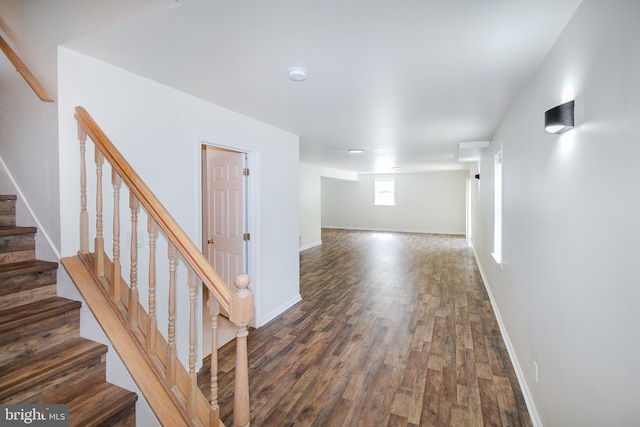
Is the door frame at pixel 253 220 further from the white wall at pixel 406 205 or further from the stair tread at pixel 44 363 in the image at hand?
the white wall at pixel 406 205

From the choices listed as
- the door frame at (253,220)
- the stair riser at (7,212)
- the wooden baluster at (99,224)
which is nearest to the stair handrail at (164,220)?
the wooden baluster at (99,224)

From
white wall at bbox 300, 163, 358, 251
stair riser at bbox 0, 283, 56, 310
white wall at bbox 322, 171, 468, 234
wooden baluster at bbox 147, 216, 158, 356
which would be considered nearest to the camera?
wooden baluster at bbox 147, 216, 158, 356

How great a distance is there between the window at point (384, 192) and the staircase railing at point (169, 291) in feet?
35.7

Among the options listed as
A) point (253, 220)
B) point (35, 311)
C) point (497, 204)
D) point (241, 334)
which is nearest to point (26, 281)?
point (35, 311)

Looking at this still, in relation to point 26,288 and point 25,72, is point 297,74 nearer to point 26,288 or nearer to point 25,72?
point 25,72

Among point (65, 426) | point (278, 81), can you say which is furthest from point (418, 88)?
point (65, 426)

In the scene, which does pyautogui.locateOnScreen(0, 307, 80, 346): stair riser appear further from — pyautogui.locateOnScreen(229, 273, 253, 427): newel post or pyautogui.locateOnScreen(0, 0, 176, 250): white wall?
pyautogui.locateOnScreen(229, 273, 253, 427): newel post

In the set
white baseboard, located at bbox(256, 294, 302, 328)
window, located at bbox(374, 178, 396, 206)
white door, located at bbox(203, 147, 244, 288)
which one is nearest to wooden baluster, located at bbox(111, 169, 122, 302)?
white door, located at bbox(203, 147, 244, 288)

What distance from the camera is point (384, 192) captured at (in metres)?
12.0

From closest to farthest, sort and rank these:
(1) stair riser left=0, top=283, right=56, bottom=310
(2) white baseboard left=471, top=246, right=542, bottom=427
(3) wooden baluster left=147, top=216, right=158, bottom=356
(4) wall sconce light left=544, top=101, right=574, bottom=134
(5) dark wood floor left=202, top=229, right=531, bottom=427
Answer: (4) wall sconce light left=544, top=101, right=574, bottom=134
(3) wooden baluster left=147, top=216, right=158, bottom=356
(1) stair riser left=0, top=283, right=56, bottom=310
(2) white baseboard left=471, top=246, right=542, bottom=427
(5) dark wood floor left=202, top=229, right=531, bottom=427

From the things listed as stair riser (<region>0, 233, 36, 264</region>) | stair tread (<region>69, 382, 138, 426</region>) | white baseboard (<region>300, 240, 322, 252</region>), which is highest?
stair riser (<region>0, 233, 36, 264</region>)

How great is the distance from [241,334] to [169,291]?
0.46m

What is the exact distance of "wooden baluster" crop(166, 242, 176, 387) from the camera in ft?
4.79

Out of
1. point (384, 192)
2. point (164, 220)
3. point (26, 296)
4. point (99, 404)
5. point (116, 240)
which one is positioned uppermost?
point (384, 192)
